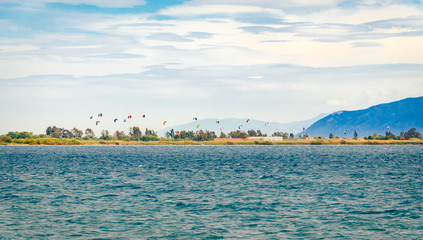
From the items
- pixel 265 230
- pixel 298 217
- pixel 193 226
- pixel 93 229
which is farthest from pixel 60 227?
pixel 298 217

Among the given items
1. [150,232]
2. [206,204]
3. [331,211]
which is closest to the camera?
[150,232]

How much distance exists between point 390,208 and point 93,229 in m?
26.6

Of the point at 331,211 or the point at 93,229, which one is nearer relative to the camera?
the point at 93,229

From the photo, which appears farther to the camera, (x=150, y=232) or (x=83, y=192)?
(x=83, y=192)

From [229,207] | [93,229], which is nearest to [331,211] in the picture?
[229,207]

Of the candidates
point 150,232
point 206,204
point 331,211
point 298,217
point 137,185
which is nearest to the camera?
point 150,232

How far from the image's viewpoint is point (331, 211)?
42.1 metres

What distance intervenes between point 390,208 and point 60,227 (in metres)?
28.8

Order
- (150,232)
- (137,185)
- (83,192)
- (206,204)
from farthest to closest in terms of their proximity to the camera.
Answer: (137,185) → (83,192) → (206,204) → (150,232)

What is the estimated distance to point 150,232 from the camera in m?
33.7

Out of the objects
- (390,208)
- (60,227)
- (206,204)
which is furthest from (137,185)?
(390,208)

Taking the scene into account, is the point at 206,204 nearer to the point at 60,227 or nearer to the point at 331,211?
the point at 331,211

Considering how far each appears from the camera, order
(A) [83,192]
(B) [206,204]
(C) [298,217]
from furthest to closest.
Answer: (A) [83,192] → (B) [206,204] → (C) [298,217]

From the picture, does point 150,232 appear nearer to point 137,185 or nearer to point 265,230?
point 265,230
